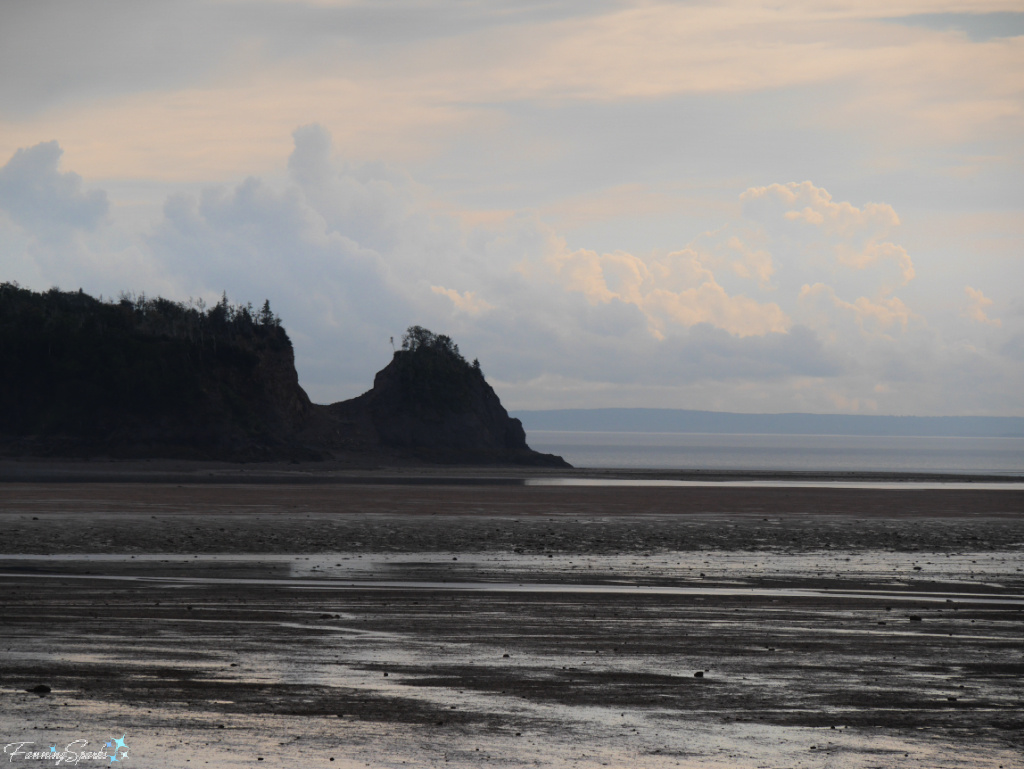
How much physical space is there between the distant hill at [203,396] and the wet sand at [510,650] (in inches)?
3384

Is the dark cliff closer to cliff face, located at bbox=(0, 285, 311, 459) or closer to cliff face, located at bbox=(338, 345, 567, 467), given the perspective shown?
cliff face, located at bbox=(338, 345, 567, 467)

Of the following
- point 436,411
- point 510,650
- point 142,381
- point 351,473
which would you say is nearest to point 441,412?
point 436,411

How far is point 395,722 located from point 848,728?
4.17 meters

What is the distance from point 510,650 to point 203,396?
111 meters

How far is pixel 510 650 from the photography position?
13.6 meters

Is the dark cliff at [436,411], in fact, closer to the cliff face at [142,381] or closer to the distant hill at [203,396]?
the distant hill at [203,396]

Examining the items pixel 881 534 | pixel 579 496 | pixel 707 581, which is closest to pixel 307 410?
pixel 579 496

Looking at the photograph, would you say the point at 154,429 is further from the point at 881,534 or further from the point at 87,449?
the point at 881,534

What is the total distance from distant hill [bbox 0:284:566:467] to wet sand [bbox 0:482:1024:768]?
282 feet

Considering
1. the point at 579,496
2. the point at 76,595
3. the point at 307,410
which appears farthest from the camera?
the point at 307,410

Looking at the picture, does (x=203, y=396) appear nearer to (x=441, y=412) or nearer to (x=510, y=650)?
(x=441, y=412)

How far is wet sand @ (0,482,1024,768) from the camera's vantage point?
9.45 meters

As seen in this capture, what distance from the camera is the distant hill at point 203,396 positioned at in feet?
374

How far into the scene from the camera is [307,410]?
5261 inches
